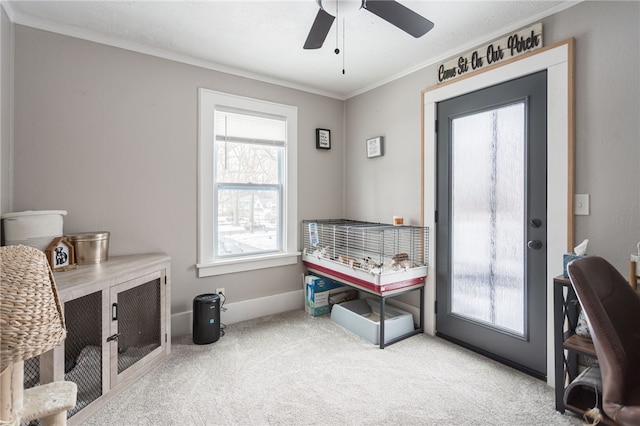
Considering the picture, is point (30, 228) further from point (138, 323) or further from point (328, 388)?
point (328, 388)

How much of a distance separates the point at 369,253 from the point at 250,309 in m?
1.38

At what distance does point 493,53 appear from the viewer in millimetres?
A: 2418

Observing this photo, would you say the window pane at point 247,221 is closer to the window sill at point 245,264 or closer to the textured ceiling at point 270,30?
the window sill at point 245,264

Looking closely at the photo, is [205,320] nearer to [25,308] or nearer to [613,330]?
[25,308]

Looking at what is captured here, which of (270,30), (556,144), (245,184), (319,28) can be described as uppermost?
(270,30)

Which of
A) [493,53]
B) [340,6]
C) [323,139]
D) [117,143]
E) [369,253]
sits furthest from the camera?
[323,139]

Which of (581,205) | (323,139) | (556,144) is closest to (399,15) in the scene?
(556,144)

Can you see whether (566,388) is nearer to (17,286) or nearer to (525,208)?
(525,208)

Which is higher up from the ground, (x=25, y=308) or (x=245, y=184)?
(x=245, y=184)

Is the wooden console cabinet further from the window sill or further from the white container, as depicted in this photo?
the window sill

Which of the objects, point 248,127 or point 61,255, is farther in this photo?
point 248,127

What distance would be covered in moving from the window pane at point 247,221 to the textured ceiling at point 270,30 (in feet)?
4.10

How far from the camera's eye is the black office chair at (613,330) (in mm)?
1268

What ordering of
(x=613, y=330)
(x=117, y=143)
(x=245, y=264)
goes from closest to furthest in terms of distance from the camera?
(x=613, y=330)
(x=117, y=143)
(x=245, y=264)
